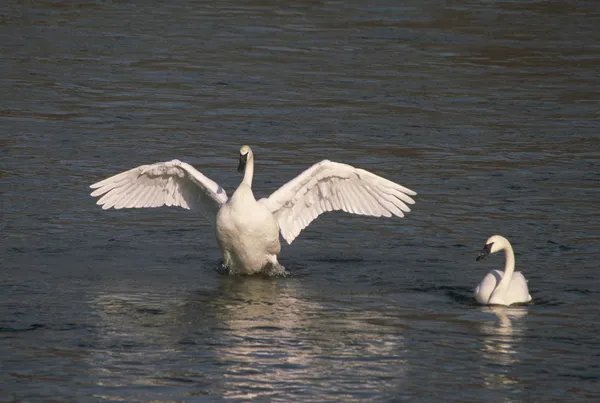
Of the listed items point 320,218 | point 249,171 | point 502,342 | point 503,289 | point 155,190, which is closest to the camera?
point 502,342

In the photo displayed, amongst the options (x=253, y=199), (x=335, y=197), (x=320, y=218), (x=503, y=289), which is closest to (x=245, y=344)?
(x=503, y=289)

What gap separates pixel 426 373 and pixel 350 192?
4.43m

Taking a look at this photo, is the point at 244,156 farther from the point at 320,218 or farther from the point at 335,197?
the point at 320,218

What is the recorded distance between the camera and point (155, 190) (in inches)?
601

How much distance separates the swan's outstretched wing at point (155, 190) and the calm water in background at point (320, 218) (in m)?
0.50

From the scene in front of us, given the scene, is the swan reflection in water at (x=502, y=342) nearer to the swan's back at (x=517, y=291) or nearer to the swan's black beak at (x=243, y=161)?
the swan's back at (x=517, y=291)

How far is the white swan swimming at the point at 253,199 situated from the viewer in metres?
14.2

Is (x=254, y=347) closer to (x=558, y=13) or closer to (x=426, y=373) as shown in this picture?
(x=426, y=373)

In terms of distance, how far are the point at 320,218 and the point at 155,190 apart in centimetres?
245

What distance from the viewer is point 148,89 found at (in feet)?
77.3

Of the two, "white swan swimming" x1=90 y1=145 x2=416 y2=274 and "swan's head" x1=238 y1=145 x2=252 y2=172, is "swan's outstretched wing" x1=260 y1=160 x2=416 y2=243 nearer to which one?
"white swan swimming" x1=90 y1=145 x2=416 y2=274

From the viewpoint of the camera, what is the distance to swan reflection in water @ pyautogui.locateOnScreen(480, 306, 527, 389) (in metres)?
10.9

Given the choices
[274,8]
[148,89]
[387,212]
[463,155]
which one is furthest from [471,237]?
[274,8]

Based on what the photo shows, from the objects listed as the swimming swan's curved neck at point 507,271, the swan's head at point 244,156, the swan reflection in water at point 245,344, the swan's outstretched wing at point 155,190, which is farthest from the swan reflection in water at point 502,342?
the swan's outstretched wing at point 155,190
